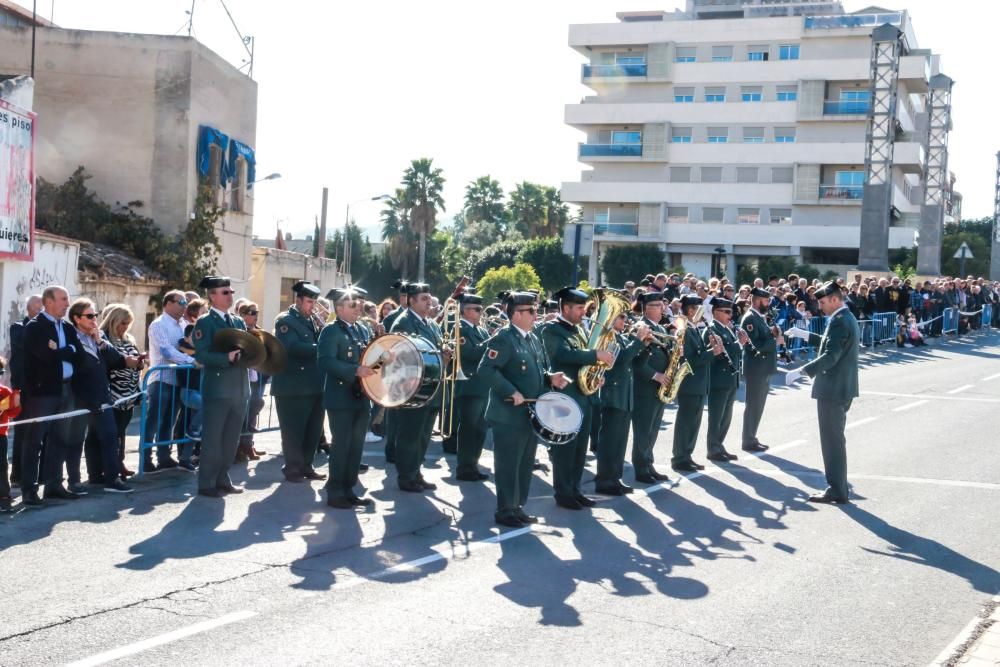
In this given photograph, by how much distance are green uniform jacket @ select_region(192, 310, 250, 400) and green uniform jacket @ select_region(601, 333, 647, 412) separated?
3.53 m

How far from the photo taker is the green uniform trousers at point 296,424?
38.8 feet

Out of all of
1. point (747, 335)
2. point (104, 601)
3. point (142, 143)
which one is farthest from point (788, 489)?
point (142, 143)

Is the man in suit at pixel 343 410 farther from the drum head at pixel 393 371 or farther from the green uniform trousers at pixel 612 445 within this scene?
the green uniform trousers at pixel 612 445

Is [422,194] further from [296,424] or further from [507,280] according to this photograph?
[296,424]

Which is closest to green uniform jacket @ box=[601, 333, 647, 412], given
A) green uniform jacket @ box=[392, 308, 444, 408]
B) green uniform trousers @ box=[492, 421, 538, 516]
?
green uniform trousers @ box=[492, 421, 538, 516]

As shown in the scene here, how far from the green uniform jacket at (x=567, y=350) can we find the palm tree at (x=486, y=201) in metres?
88.3

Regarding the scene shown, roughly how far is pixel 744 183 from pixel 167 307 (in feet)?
194

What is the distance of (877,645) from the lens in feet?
22.7

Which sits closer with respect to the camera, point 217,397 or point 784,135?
point 217,397

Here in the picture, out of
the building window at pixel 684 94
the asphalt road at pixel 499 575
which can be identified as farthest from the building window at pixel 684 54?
the asphalt road at pixel 499 575

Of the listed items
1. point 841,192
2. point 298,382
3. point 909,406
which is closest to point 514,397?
point 298,382

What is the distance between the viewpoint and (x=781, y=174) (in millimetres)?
67312

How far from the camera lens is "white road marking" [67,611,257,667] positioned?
6.05 meters

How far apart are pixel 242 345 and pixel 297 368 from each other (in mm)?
1090
